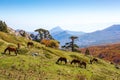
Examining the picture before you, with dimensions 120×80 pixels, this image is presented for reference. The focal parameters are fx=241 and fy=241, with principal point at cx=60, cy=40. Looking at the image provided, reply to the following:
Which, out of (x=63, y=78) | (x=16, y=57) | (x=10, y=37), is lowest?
(x=63, y=78)

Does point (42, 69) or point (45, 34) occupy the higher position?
point (45, 34)

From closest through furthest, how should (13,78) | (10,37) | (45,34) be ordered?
(13,78) → (10,37) → (45,34)

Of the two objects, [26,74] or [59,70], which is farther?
[59,70]

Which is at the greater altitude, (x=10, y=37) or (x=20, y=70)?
(x=10, y=37)

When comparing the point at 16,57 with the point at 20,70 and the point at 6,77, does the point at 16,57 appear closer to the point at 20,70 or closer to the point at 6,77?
the point at 20,70

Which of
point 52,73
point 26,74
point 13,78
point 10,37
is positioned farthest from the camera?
point 10,37

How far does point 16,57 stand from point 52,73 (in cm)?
793

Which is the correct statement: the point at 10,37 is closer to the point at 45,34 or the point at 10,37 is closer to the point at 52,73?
the point at 52,73

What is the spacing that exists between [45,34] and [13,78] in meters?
123

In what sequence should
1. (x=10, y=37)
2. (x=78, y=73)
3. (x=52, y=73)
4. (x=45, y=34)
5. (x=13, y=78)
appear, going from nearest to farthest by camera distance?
(x=13, y=78) → (x=52, y=73) → (x=78, y=73) → (x=10, y=37) → (x=45, y=34)

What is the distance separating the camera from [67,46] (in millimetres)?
128875

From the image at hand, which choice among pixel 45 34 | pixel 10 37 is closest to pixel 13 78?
pixel 10 37

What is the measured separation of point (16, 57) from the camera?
4212cm

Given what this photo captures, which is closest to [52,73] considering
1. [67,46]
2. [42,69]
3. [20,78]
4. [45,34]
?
[42,69]
